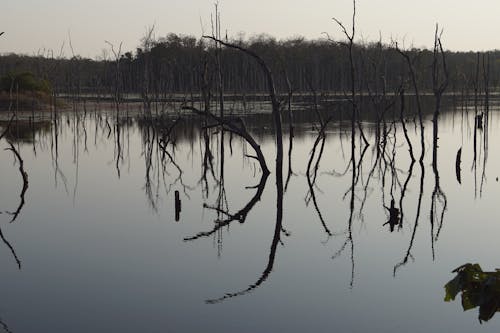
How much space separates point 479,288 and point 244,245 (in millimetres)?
6885

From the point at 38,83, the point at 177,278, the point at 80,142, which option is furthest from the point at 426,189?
the point at 38,83

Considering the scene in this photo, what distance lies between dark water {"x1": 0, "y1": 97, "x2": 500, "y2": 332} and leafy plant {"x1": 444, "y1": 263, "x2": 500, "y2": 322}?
3.45 m

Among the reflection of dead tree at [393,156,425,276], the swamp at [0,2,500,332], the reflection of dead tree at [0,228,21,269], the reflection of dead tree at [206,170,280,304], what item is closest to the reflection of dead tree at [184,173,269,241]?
the swamp at [0,2,500,332]

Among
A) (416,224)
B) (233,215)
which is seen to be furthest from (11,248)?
(416,224)

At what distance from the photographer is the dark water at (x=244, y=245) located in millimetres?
7113

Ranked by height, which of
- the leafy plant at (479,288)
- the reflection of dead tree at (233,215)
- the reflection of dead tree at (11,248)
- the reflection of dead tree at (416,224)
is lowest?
the reflection of dead tree at (416,224)

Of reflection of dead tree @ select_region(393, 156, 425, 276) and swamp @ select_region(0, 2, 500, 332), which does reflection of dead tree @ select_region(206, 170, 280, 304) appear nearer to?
swamp @ select_region(0, 2, 500, 332)

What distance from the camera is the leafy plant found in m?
3.29

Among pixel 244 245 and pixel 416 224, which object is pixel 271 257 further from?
pixel 416 224

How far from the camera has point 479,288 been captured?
3371 mm

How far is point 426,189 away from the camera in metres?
14.9

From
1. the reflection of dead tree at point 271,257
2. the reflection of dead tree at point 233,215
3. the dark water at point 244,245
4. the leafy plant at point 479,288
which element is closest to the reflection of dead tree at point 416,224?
the dark water at point 244,245

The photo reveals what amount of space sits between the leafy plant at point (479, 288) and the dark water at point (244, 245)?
345 cm

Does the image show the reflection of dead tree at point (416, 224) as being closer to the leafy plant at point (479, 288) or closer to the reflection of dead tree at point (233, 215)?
the reflection of dead tree at point (233, 215)
